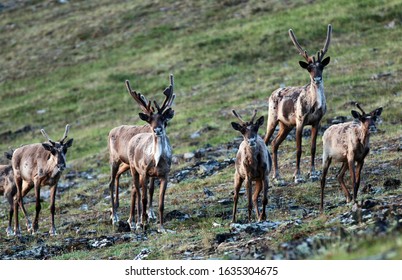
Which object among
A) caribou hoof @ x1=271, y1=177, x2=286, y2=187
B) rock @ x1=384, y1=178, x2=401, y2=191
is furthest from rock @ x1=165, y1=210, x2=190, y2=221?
rock @ x1=384, y1=178, x2=401, y2=191

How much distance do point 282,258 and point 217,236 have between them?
4.11 metres

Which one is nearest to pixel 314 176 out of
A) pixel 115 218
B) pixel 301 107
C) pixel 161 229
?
pixel 301 107

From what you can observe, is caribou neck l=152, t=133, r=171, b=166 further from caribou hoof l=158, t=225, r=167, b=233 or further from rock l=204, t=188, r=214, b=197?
rock l=204, t=188, r=214, b=197

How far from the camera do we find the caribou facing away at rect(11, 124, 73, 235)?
20.7m

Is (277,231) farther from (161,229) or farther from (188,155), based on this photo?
(188,155)

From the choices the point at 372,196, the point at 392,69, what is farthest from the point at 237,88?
the point at 372,196

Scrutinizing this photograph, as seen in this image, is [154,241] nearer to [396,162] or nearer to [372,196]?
[372,196]

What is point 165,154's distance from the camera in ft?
60.9

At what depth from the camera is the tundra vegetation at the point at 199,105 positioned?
14.9 m

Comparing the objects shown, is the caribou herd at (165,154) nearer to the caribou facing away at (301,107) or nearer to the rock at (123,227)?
the caribou facing away at (301,107)

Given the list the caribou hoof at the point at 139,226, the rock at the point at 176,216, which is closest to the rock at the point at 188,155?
the rock at the point at 176,216

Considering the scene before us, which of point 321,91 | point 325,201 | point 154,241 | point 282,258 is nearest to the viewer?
point 282,258

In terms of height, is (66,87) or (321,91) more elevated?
(321,91)

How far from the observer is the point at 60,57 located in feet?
175
